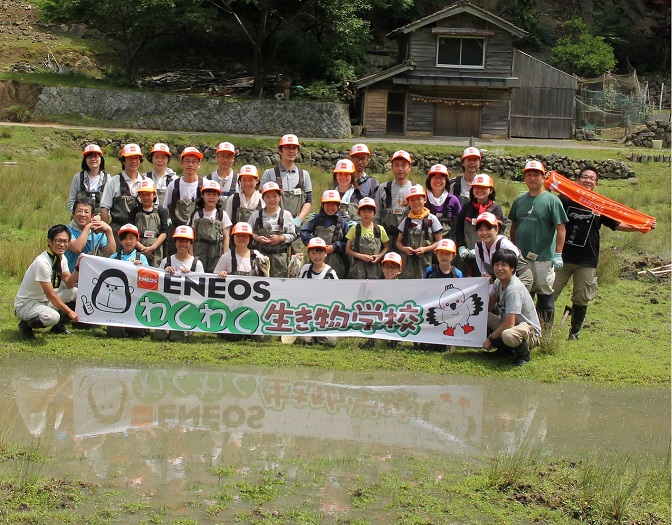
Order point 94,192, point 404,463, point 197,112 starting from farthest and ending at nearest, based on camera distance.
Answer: point 197,112 → point 94,192 → point 404,463

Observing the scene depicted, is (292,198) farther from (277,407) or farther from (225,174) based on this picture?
(277,407)

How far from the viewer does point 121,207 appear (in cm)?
1184

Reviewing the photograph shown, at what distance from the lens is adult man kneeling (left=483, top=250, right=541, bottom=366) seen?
34.3 feet

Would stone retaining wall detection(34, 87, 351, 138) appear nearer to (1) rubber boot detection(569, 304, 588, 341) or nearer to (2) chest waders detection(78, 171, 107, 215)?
(2) chest waders detection(78, 171, 107, 215)

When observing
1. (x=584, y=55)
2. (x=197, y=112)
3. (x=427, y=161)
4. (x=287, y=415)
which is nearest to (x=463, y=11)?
(x=584, y=55)

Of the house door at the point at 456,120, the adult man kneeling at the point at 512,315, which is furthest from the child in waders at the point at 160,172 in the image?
the house door at the point at 456,120

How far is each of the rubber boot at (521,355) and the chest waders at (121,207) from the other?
5027 mm

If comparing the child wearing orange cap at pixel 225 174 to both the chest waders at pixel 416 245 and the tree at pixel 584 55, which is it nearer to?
the chest waders at pixel 416 245

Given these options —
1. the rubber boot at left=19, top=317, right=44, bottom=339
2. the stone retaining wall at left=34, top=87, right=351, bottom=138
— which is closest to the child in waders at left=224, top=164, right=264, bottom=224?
the rubber boot at left=19, top=317, right=44, bottom=339

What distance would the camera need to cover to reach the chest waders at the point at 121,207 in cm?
1184

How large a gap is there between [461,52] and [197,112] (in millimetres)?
13068

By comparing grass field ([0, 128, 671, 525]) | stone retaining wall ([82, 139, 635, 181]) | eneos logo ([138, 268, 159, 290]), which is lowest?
grass field ([0, 128, 671, 525])

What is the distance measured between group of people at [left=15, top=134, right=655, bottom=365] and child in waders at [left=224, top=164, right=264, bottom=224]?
2 centimetres

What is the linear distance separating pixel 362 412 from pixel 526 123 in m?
39.1
